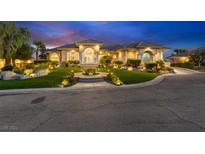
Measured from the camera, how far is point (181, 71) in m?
9.30

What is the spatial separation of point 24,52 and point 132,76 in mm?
7478

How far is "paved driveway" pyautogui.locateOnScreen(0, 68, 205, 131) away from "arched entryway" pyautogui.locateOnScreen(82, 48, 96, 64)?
1.78m

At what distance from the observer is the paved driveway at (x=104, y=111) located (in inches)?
133

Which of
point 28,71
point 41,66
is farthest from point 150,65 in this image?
point 28,71

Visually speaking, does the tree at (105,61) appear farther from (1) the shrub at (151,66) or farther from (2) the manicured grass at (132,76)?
(1) the shrub at (151,66)

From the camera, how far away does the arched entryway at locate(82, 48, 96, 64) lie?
7.20 meters

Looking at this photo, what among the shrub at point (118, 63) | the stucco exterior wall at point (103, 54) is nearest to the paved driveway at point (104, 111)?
the shrub at point (118, 63)

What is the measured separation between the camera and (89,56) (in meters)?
7.66

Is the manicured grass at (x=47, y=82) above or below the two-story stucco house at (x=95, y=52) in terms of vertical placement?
below

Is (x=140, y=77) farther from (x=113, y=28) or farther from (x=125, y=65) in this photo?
(x=113, y=28)

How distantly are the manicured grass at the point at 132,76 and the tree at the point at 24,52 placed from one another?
6.21m

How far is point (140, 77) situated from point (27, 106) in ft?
16.7
